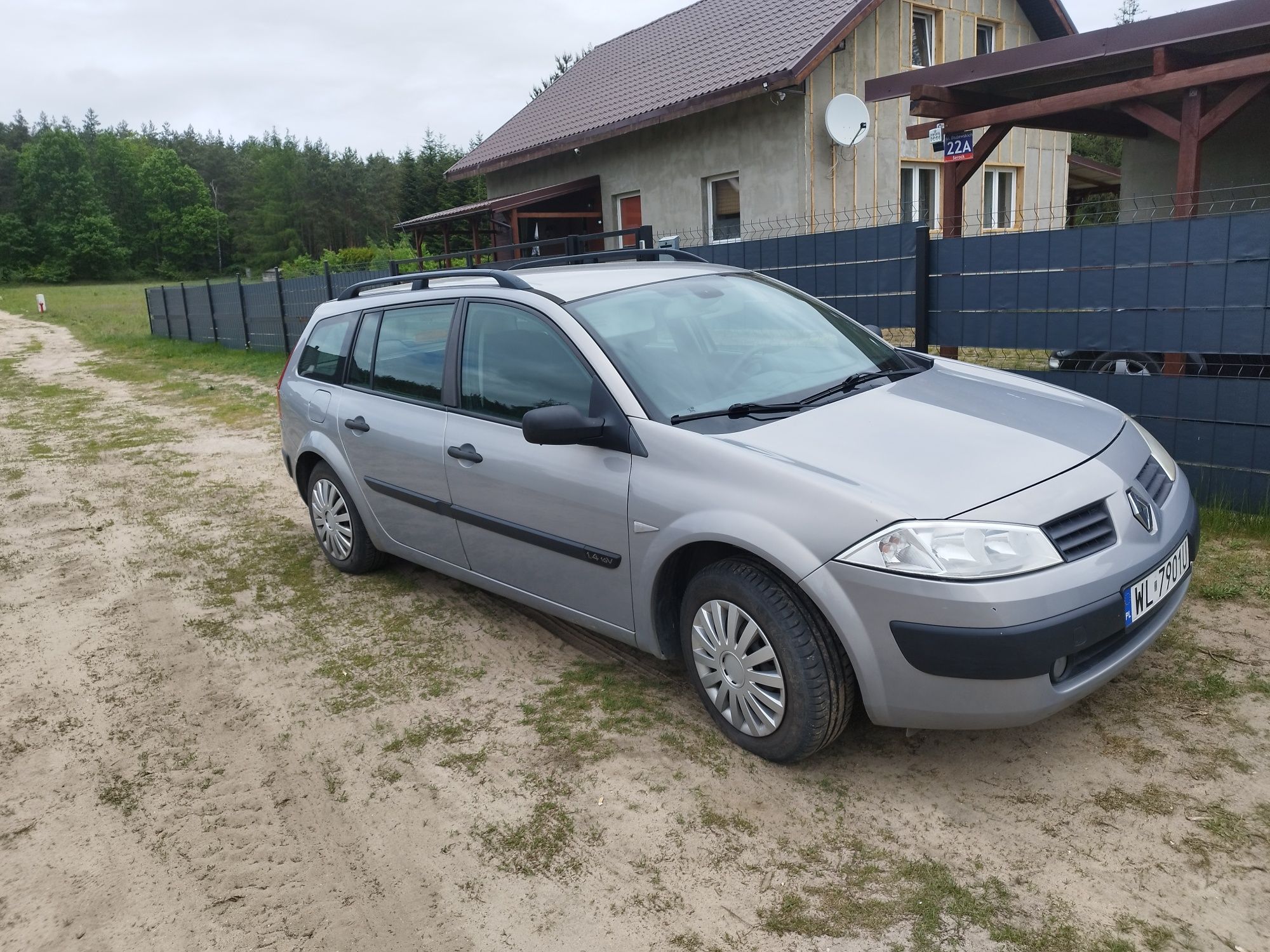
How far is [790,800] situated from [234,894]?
67.1 inches

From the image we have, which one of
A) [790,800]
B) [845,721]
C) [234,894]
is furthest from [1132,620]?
[234,894]

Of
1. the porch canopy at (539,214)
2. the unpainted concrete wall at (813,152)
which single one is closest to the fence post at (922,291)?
the unpainted concrete wall at (813,152)

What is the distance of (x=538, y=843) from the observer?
2957 mm

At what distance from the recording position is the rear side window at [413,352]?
4.50 m

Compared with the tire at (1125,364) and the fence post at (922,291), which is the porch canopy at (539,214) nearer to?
the fence post at (922,291)

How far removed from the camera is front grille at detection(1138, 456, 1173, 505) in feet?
10.9

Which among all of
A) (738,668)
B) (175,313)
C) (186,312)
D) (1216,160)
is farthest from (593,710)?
(175,313)

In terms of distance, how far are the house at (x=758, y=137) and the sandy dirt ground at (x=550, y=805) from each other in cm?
1123

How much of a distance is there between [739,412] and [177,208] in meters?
101

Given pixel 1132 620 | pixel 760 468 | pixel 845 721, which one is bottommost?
pixel 845 721

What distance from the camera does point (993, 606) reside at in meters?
2.71

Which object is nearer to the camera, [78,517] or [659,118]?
[78,517]

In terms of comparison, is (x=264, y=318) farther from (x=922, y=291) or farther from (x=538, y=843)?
(x=538, y=843)

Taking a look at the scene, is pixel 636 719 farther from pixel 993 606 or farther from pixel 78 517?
pixel 78 517
